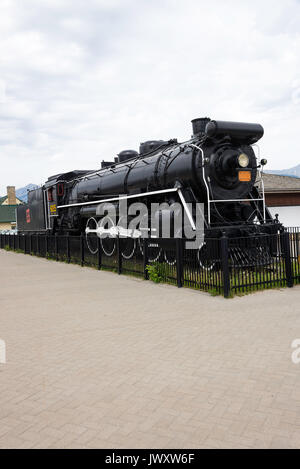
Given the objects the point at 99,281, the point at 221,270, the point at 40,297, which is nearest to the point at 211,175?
the point at 221,270

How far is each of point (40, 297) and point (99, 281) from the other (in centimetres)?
209

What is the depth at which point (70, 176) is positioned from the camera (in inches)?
723

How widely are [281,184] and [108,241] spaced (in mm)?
17112

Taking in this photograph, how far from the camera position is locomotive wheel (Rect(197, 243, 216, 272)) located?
27.3 ft

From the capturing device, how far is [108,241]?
1268 cm

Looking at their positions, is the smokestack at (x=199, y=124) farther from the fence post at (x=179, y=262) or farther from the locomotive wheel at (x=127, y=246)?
the fence post at (x=179, y=262)

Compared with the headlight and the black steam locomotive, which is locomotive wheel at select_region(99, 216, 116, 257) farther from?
the headlight

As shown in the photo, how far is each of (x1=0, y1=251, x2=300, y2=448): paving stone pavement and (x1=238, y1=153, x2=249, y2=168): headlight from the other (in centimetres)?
353

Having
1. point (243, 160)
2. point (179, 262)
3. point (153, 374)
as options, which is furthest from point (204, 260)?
point (153, 374)

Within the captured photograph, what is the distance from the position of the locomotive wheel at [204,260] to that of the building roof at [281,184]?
640 inches

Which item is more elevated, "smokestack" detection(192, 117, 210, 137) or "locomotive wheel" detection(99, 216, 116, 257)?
"smokestack" detection(192, 117, 210, 137)

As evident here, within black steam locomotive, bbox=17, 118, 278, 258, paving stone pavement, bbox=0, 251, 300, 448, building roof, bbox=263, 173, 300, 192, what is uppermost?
building roof, bbox=263, 173, 300, 192

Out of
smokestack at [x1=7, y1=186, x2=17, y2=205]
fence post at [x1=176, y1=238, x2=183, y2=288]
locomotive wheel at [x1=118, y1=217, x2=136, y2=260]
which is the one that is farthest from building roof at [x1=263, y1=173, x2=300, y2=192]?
smokestack at [x1=7, y1=186, x2=17, y2=205]

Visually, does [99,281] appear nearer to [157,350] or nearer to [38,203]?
[157,350]
